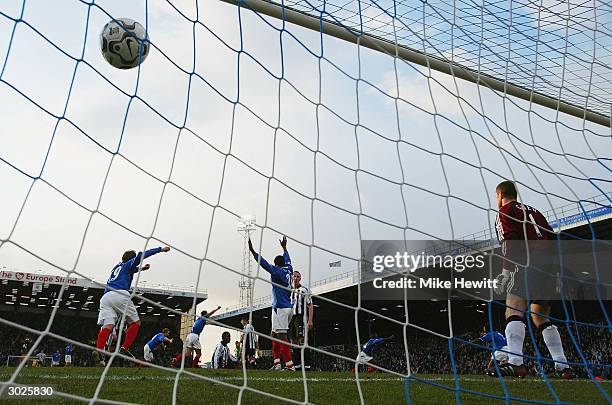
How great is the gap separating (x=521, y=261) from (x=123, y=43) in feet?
10.5

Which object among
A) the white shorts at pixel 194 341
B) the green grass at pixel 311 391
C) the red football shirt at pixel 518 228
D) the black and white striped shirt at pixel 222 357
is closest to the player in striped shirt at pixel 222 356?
the black and white striped shirt at pixel 222 357

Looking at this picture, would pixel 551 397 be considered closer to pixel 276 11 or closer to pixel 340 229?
pixel 340 229

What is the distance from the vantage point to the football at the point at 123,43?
3758 millimetres

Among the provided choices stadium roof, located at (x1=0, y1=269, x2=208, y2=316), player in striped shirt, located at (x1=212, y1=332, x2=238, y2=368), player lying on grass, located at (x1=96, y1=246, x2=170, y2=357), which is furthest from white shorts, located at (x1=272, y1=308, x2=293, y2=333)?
stadium roof, located at (x1=0, y1=269, x2=208, y2=316)

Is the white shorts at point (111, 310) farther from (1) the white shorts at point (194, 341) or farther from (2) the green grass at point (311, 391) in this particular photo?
(1) the white shorts at point (194, 341)

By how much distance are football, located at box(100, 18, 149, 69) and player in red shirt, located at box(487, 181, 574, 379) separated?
280cm

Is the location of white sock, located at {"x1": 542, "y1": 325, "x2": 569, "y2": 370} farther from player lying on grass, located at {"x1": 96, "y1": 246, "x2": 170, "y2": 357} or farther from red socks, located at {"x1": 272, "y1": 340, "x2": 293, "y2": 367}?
player lying on grass, located at {"x1": 96, "y1": 246, "x2": 170, "y2": 357}

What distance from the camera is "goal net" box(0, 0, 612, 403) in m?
3.08

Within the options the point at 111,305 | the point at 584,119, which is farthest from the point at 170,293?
the point at 584,119

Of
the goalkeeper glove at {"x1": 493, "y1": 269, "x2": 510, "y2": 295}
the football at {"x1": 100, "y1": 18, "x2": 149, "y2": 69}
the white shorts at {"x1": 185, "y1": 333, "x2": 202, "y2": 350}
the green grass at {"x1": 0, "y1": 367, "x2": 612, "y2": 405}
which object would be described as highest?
the football at {"x1": 100, "y1": 18, "x2": 149, "y2": 69}

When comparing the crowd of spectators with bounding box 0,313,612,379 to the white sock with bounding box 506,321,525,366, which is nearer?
the white sock with bounding box 506,321,525,366

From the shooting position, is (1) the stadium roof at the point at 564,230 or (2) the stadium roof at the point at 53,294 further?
(2) the stadium roof at the point at 53,294

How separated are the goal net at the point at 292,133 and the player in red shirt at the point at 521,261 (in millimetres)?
129

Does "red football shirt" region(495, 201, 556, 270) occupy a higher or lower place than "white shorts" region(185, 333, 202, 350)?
higher
